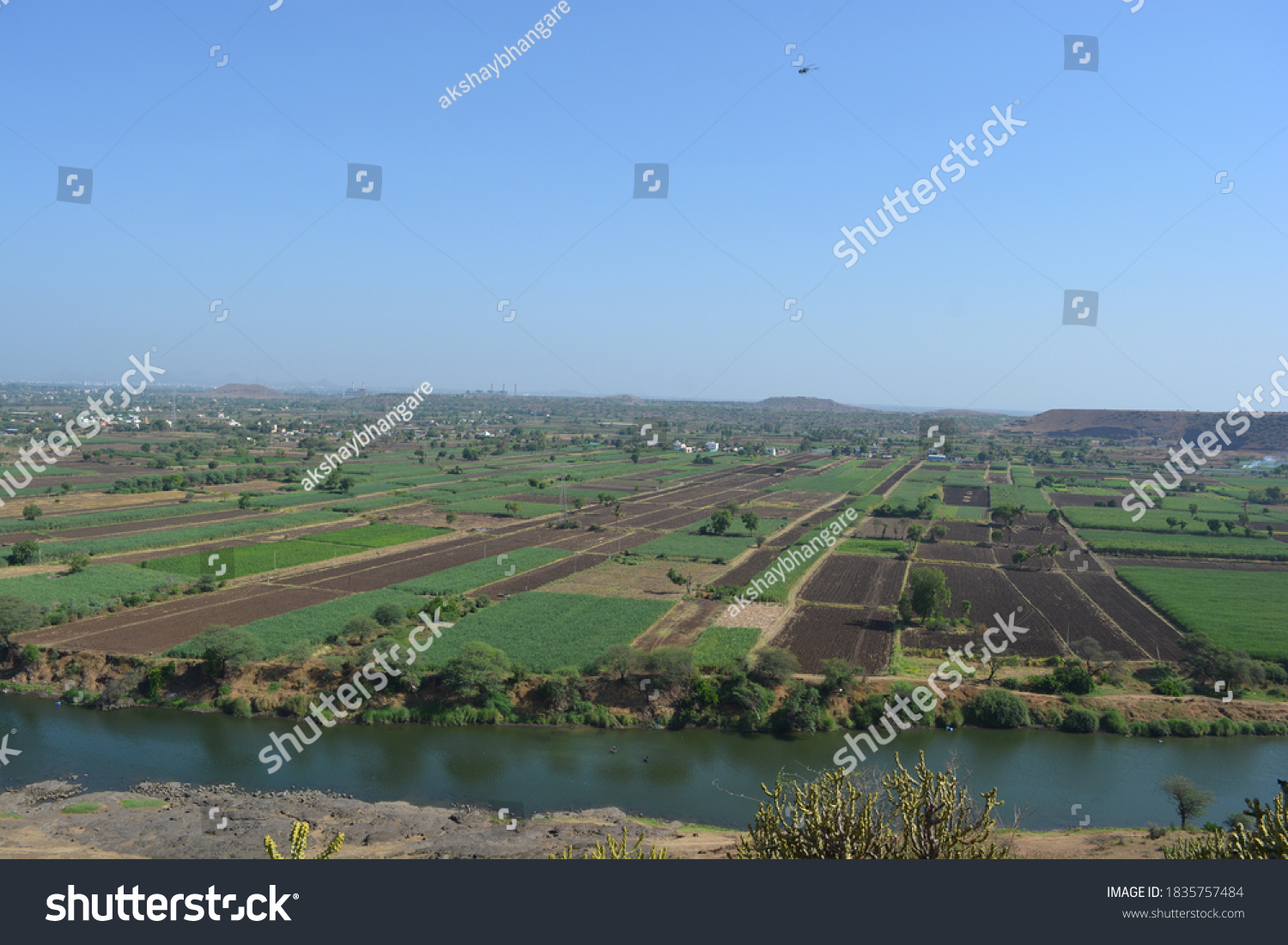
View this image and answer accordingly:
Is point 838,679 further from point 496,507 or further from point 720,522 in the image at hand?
point 496,507

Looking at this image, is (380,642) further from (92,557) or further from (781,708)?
(92,557)

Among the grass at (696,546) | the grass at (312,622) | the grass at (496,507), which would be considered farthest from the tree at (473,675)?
the grass at (496,507)

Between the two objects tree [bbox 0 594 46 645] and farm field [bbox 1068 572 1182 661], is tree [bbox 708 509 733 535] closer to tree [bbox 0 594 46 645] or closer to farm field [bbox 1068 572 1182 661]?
farm field [bbox 1068 572 1182 661]

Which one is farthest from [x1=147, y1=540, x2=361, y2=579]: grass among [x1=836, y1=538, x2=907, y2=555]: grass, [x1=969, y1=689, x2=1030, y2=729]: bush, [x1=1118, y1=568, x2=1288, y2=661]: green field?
[x1=1118, y1=568, x2=1288, y2=661]: green field

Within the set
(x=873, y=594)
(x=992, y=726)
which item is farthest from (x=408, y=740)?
(x=873, y=594)

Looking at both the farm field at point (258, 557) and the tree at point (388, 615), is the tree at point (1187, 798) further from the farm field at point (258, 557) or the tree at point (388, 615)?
the farm field at point (258, 557)

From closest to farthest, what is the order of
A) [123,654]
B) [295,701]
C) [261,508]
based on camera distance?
[295,701] < [123,654] < [261,508]
